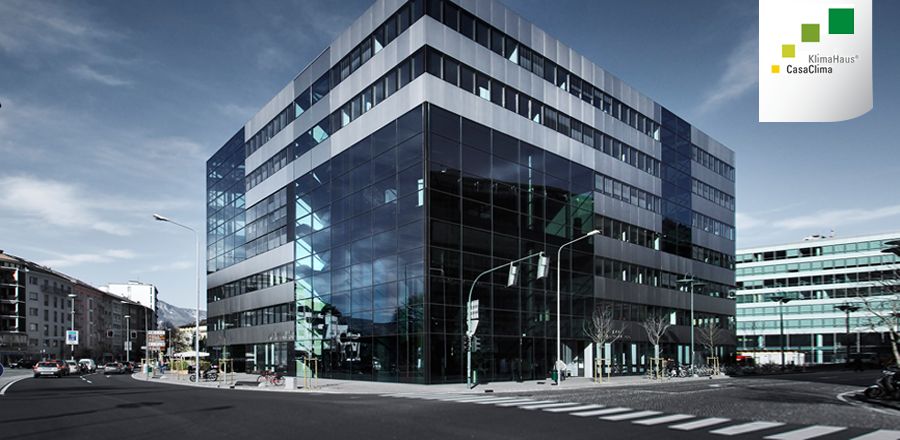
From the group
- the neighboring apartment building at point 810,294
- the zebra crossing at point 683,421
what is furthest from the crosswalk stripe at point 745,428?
the neighboring apartment building at point 810,294

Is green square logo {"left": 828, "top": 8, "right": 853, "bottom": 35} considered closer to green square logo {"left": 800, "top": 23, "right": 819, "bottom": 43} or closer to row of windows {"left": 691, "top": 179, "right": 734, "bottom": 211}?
green square logo {"left": 800, "top": 23, "right": 819, "bottom": 43}

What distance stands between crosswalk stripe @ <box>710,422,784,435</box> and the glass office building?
22.0 metres

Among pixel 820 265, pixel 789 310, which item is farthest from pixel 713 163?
pixel 789 310

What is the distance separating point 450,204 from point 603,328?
19.0 metres

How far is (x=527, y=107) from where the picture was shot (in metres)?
45.9

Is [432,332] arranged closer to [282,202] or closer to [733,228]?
[282,202]

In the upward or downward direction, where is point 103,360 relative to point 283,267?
downward

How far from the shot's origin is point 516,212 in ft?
145

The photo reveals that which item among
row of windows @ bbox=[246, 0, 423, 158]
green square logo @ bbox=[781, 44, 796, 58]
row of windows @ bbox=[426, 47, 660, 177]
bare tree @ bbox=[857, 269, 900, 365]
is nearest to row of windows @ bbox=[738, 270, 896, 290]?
bare tree @ bbox=[857, 269, 900, 365]

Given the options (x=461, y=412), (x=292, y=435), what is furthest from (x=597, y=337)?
(x=292, y=435)

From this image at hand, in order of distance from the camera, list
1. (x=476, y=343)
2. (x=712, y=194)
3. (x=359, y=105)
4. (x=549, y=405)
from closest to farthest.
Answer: (x=549, y=405), (x=476, y=343), (x=359, y=105), (x=712, y=194)

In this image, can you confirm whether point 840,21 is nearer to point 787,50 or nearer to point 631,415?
point 787,50

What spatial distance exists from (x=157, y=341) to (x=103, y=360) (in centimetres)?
10344

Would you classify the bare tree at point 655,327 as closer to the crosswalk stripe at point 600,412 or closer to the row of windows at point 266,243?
the row of windows at point 266,243
